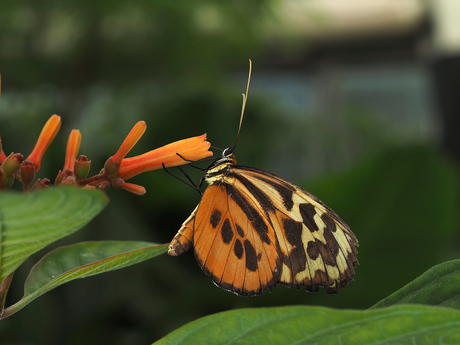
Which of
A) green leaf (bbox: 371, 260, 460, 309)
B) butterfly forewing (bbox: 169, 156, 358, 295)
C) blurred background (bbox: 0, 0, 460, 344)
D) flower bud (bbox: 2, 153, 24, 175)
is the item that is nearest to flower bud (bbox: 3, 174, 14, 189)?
flower bud (bbox: 2, 153, 24, 175)

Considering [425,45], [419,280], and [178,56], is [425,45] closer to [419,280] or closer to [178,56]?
[178,56]

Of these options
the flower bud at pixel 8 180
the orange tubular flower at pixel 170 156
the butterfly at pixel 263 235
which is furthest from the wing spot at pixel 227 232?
the flower bud at pixel 8 180

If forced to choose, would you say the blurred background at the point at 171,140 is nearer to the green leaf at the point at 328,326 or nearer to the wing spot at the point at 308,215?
the wing spot at the point at 308,215

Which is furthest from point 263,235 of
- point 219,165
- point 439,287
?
point 439,287

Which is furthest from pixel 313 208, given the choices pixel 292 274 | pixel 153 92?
pixel 153 92

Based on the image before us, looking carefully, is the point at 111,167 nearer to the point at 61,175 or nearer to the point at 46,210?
the point at 61,175

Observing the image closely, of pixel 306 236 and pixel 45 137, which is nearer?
pixel 45 137

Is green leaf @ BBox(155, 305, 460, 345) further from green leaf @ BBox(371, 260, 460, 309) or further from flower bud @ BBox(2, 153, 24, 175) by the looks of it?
flower bud @ BBox(2, 153, 24, 175)
